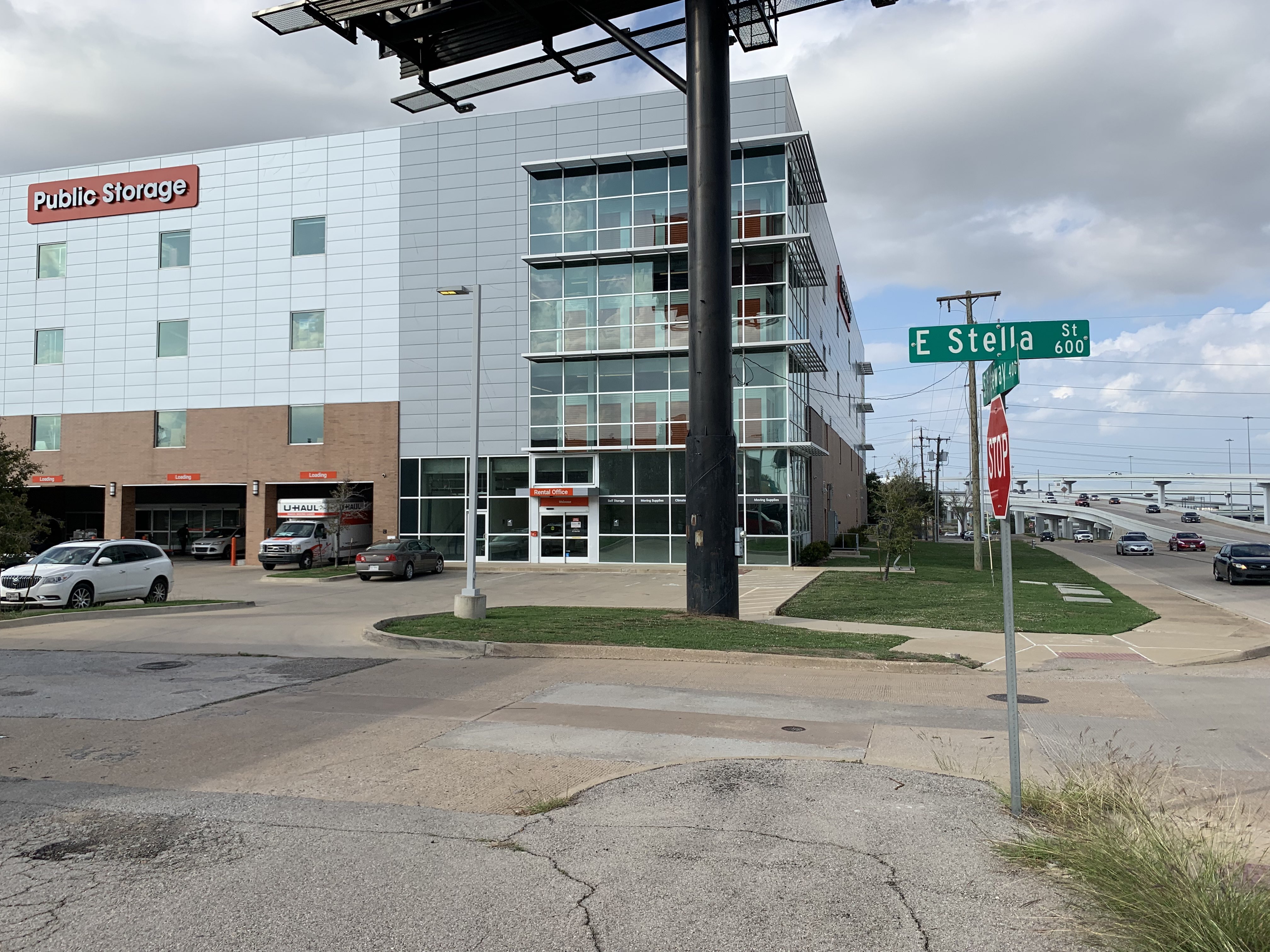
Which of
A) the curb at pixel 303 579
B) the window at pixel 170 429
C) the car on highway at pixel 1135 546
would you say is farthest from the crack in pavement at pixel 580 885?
the car on highway at pixel 1135 546

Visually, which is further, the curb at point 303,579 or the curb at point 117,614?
the curb at point 303,579

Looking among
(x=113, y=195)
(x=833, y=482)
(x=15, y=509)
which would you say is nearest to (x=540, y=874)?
(x=15, y=509)

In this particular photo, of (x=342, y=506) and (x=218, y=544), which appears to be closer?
(x=342, y=506)

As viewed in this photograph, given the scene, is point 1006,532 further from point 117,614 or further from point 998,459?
point 117,614

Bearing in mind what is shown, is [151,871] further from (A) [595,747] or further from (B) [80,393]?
(B) [80,393]

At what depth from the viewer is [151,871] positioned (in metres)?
5.00

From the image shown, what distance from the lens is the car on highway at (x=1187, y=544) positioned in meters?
59.8

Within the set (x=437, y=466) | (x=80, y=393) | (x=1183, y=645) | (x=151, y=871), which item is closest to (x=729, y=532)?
(x=1183, y=645)

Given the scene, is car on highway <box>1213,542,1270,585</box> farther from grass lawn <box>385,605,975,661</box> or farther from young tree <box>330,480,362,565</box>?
young tree <box>330,480,362,565</box>

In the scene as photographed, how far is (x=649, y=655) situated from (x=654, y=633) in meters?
1.75

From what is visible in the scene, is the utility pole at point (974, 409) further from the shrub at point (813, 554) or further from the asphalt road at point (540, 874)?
the asphalt road at point (540, 874)

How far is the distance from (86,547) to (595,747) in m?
18.4

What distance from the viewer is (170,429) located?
44.5 m

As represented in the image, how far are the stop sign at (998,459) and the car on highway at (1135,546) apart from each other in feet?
179
